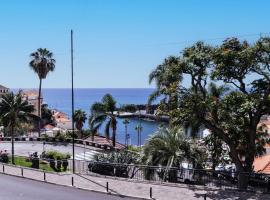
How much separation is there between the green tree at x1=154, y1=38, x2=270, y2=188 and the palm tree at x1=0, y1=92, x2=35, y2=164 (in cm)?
2196

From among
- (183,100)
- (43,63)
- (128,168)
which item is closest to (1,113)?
(128,168)

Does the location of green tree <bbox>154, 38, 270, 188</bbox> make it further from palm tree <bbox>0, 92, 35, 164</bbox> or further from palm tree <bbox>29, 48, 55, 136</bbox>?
palm tree <bbox>29, 48, 55, 136</bbox>

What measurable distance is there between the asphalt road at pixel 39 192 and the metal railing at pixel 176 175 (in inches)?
155

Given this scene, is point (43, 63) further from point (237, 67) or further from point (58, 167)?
point (237, 67)

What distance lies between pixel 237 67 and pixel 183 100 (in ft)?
9.83

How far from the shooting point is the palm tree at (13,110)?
43.0 m

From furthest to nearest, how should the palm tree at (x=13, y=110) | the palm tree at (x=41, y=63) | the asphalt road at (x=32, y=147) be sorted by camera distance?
the palm tree at (x=41, y=63)
the asphalt road at (x=32, y=147)
the palm tree at (x=13, y=110)

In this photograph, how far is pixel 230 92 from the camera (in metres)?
24.4

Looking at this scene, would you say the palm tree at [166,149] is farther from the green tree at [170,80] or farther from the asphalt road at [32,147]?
the asphalt road at [32,147]

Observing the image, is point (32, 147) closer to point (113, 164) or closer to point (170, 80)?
point (113, 164)

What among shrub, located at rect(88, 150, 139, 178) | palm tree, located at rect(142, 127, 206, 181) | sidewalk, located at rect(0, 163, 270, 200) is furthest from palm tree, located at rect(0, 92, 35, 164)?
palm tree, located at rect(142, 127, 206, 181)

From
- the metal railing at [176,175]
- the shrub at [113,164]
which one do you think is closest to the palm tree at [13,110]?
the metal railing at [176,175]

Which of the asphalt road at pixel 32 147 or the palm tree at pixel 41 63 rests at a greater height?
the palm tree at pixel 41 63

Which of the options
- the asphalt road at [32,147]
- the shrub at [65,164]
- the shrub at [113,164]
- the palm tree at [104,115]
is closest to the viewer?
the shrub at [113,164]
